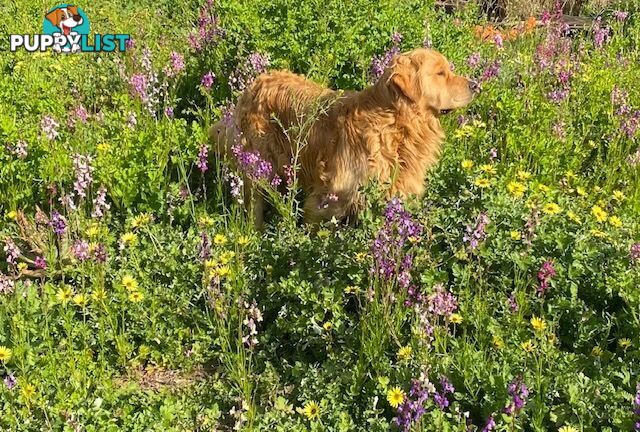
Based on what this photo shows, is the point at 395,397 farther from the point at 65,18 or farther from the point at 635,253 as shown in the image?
the point at 65,18

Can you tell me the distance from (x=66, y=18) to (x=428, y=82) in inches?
216

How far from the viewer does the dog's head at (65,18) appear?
26.2 ft

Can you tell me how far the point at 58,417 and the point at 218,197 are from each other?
2.03m

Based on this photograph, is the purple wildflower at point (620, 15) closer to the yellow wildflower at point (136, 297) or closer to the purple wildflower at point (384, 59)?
the purple wildflower at point (384, 59)

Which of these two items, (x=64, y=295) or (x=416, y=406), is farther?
(x=64, y=295)

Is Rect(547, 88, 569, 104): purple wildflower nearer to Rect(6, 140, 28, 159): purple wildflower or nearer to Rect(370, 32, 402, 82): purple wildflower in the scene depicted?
Rect(370, 32, 402, 82): purple wildflower

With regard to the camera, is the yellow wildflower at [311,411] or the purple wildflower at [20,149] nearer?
the yellow wildflower at [311,411]

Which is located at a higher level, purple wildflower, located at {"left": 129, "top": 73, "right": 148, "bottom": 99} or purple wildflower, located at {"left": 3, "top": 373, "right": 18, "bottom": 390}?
purple wildflower, located at {"left": 129, "top": 73, "right": 148, "bottom": 99}

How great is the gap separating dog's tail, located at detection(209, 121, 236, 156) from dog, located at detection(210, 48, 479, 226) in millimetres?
141

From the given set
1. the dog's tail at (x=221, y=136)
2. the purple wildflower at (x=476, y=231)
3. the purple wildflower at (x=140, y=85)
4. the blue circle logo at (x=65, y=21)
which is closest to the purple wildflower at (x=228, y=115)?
the dog's tail at (x=221, y=136)

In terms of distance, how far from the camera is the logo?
7.41 metres

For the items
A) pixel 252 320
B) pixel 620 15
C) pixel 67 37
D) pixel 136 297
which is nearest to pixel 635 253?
pixel 252 320

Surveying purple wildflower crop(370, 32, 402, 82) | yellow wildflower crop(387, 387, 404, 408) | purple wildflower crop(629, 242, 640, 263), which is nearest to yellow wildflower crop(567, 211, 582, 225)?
purple wildflower crop(629, 242, 640, 263)

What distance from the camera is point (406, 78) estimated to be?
4.50 metres
